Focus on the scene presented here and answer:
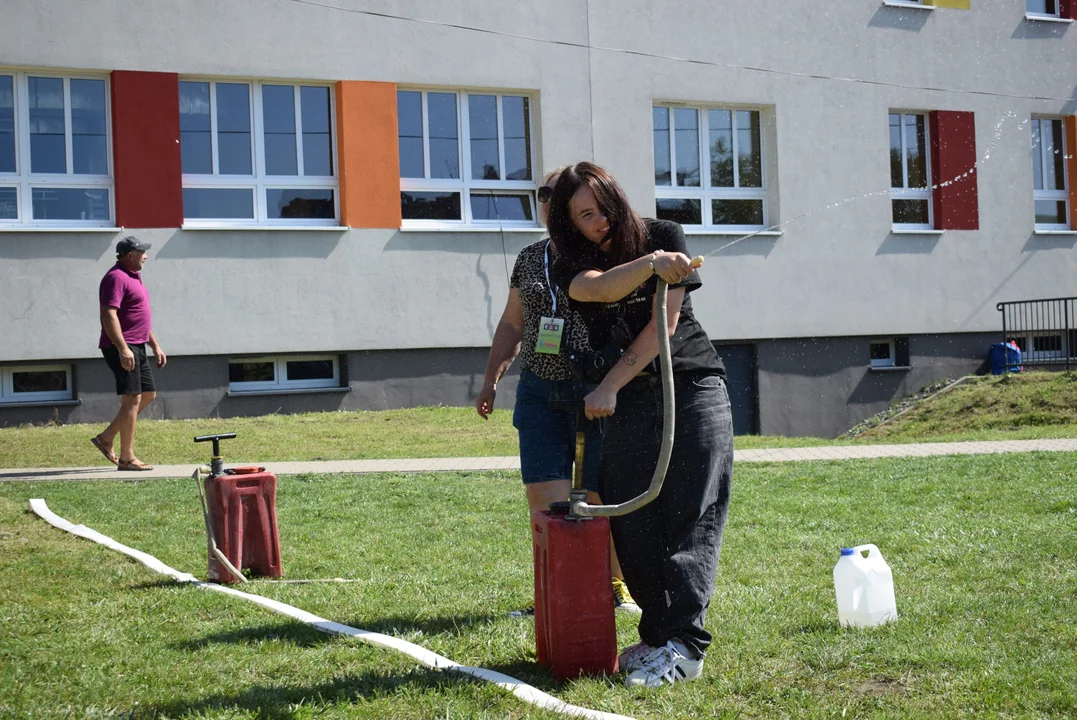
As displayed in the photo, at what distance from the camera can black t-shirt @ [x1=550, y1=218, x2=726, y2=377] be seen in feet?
14.0

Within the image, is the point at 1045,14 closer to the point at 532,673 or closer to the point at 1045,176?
the point at 1045,176

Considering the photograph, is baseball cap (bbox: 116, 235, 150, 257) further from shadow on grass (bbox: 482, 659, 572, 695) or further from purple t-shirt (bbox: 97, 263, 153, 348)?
shadow on grass (bbox: 482, 659, 572, 695)

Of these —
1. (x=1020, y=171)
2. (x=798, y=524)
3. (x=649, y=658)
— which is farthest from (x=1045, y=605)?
(x=1020, y=171)

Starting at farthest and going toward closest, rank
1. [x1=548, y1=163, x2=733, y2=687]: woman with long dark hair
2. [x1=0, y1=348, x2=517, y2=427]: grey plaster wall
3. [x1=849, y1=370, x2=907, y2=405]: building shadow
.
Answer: [x1=849, y1=370, x2=907, y2=405]: building shadow < [x1=0, y1=348, x2=517, y2=427]: grey plaster wall < [x1=548, y1=163, x2=733, y2=687]: woman with long dark hair

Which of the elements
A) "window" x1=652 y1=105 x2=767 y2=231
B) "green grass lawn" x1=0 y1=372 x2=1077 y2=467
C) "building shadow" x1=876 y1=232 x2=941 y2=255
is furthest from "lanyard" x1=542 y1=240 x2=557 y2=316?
"building shadow" x1=876 y1=232 x2=941 y2=255

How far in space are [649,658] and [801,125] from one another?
16.7m

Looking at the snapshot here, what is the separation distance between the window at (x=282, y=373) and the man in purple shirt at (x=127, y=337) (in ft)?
16.3

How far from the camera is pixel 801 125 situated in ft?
64.2

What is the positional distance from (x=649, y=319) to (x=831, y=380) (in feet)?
53.6

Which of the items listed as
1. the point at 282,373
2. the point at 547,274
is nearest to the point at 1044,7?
the point at 282,373

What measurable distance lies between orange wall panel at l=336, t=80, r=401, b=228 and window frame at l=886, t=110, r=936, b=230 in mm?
8978

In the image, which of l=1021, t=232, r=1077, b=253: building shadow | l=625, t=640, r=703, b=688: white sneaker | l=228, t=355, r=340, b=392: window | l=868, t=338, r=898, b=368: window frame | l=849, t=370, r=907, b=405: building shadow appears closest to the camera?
l=625, t=640, r=703, b=688: white sneaker

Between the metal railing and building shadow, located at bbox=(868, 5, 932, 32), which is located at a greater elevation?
building shadow, located at bbox=(868, 5, 932, 32)

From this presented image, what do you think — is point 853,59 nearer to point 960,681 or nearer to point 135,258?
point 135,258
